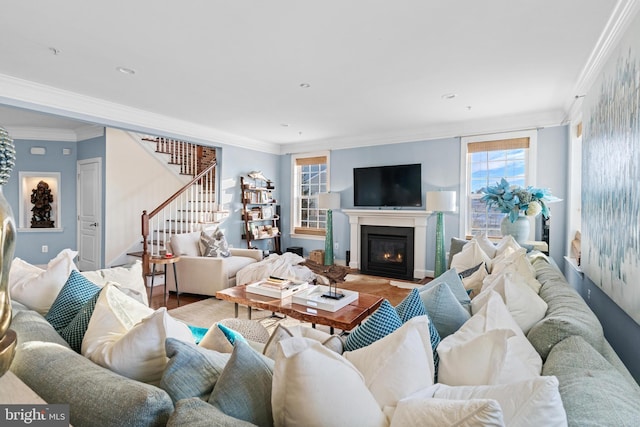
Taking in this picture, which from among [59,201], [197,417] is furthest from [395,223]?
[59,201]

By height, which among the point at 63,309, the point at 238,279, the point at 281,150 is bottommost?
the point at 238,279

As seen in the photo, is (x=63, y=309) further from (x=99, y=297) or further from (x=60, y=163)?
(x=60, y=163)

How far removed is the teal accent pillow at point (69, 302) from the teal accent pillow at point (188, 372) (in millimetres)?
826

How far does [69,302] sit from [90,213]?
5.20 meters

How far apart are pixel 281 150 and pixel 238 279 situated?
3.51 metres

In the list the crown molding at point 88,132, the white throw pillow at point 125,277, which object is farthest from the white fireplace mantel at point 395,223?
the crown molding at point 88,132

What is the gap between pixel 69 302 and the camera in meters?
1.48

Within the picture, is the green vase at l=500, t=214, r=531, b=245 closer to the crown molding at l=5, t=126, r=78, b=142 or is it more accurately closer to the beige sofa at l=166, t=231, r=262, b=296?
the beige sofa at l=166, t=231, r=262, b=296

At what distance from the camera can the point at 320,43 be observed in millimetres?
2631

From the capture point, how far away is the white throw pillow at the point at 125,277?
6.47 feet

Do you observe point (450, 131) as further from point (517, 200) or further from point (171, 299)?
point (171, 299)

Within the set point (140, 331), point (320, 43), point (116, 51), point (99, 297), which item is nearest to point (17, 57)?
point (116, 51)

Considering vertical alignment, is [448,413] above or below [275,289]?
above

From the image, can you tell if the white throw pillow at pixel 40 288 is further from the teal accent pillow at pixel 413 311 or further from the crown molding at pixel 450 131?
the crown molding at pixel 450 131
